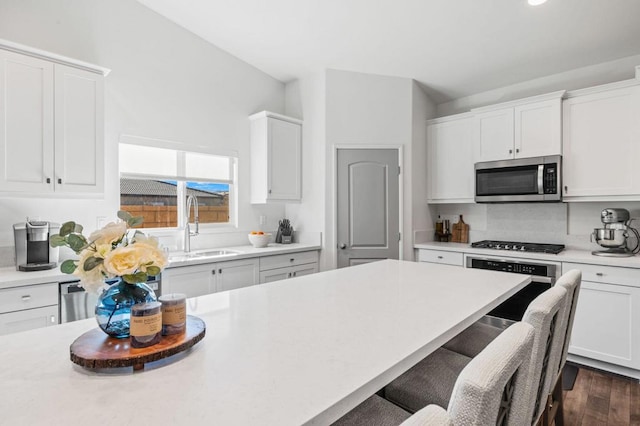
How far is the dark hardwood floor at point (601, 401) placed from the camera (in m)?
2.16

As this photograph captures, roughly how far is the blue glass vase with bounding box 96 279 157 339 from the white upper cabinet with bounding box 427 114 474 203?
3555 millimetres

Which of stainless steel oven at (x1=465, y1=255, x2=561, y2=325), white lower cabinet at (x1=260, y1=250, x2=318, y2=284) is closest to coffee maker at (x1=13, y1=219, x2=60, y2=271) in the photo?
white lower cabinet at (x1=260, y1=250, x2=318, y2=284)

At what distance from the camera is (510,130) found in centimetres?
344

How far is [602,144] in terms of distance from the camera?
299cm

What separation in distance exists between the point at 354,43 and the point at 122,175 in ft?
8.12

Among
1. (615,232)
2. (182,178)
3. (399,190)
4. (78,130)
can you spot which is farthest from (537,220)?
(78,130)

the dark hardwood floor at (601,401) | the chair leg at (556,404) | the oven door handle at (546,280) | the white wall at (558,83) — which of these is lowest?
the dark hardwood floor at (601,401)

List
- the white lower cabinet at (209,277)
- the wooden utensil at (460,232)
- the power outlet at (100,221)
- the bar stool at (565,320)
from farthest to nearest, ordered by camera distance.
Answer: the wooden utensil at (460,232), the power outlet at (100,221), the white lower cabinet at (209,277), the bar stool at (565,320)

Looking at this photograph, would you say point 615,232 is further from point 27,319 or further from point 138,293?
point 27,319

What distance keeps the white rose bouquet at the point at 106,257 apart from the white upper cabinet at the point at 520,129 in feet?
11.5

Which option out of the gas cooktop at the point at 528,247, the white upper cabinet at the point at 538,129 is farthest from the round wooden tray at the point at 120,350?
the white upper cabinet at the point at 538,129

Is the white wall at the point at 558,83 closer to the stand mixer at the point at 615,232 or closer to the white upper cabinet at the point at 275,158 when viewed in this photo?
the stand mixer at the point at 615,232

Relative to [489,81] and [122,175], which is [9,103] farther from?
[489,81]

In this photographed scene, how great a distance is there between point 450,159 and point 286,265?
2.20 metres
